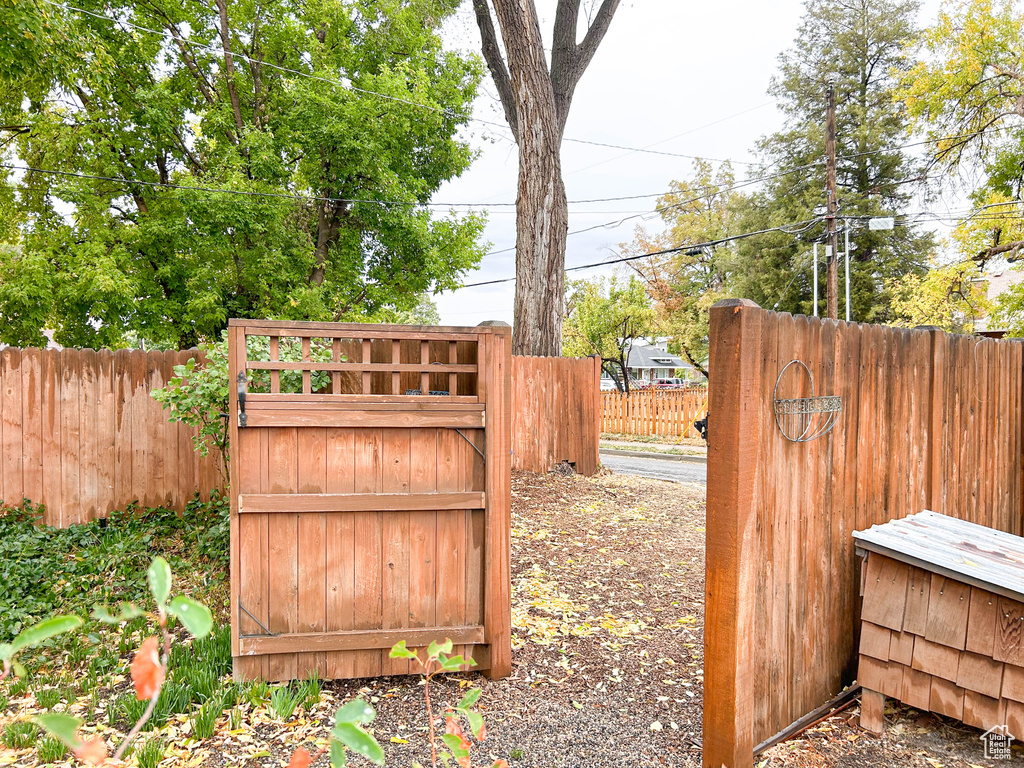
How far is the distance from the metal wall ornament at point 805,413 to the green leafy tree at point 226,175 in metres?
8.52

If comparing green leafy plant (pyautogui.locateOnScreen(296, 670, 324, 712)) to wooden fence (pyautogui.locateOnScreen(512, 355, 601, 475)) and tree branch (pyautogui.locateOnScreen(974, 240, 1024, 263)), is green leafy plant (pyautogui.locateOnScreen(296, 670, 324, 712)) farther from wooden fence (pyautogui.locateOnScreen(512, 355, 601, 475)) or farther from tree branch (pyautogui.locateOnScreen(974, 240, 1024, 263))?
tree branch (pyautogui.locateOnScreen(974, 240, 1024, 263))

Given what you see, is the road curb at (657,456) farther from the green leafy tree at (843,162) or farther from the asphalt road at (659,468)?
the green leafy tree at (843,162)

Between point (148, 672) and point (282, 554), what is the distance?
7.62ft

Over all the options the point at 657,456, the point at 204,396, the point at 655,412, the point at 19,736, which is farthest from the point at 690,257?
the point at 19,736

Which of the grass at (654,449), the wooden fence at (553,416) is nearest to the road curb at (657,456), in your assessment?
the grass at (654,449)

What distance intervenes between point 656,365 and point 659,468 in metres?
36.7

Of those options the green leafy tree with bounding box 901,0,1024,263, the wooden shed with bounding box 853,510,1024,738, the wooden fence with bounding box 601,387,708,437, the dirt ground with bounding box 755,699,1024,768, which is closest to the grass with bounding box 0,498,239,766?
the dirt ground with bounding box 755,699,1024,768

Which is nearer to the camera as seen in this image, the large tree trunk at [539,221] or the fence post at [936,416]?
the fence post at [936,416]

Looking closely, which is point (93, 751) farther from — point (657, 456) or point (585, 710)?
point (657, 456)

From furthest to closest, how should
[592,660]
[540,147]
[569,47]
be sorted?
[569,47] → [540,147] → [592,660]

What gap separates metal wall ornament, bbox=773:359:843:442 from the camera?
244 cm

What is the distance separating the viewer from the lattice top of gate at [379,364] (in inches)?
111

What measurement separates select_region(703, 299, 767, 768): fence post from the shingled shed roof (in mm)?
725

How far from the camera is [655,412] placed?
18.5 m
